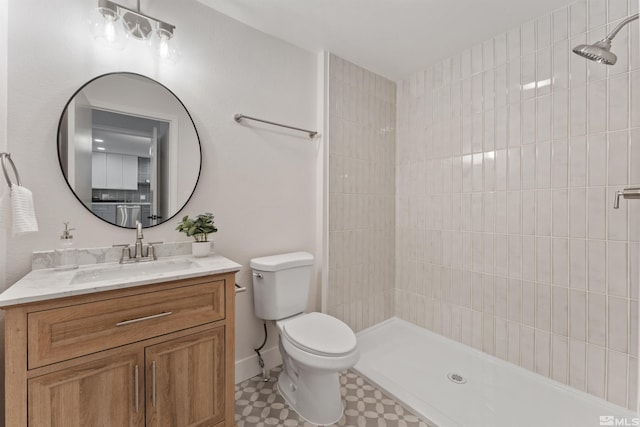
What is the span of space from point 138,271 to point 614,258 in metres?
2.51

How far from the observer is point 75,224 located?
1.34m

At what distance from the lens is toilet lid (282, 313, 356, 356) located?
145cm

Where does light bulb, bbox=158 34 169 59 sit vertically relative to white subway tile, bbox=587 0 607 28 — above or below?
below

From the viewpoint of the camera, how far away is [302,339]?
1.52 meters

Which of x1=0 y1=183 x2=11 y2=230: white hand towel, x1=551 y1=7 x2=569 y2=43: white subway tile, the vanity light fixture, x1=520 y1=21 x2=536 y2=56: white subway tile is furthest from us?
x1=520 y1=21 x2=536 y2=56: white subway tile

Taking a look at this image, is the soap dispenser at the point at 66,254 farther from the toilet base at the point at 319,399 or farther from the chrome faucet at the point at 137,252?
the toilet base at the point at 319,399

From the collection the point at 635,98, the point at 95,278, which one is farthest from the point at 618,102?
the point at 95,278

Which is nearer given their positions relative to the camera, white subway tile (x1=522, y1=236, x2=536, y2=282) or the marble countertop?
the marble countertop

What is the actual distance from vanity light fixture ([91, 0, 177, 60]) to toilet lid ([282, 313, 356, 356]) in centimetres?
169

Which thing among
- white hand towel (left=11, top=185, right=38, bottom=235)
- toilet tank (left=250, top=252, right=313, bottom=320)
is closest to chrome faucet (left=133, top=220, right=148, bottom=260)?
white hand towel (left=11, top=185, right=38, bottom=235)

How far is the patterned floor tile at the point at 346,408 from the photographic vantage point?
151 centimetres

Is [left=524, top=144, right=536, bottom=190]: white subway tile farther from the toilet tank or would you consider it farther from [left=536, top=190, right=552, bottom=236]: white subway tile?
the toilet tank

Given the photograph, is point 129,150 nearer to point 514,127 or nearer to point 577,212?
point 514,127

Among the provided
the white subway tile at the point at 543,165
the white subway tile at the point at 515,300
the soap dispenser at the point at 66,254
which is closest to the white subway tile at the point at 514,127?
the white subway tile at the point at 543,165
